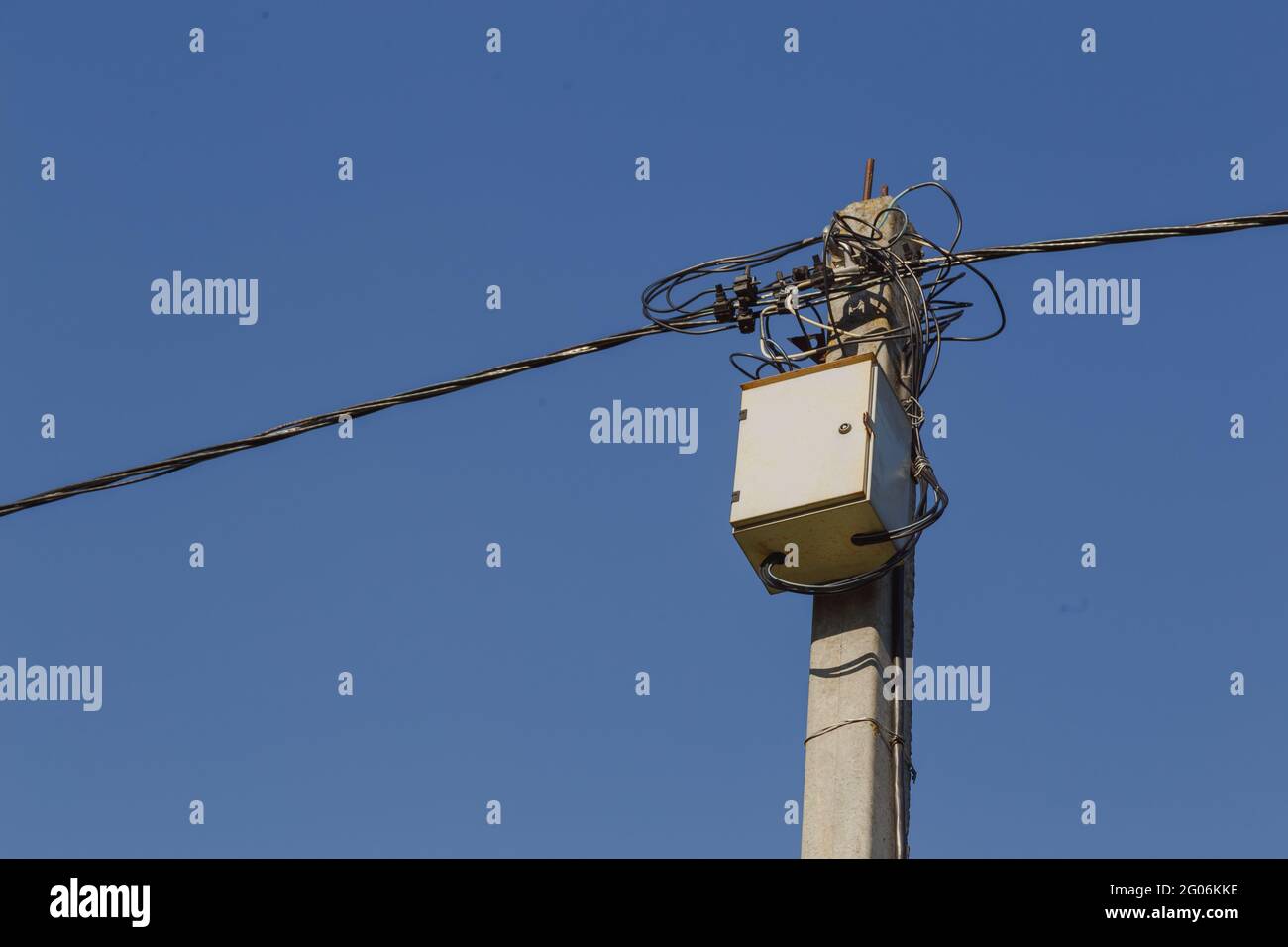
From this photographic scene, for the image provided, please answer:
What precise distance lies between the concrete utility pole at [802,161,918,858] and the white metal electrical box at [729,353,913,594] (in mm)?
139

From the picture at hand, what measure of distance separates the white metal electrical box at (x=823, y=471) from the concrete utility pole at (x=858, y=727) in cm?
14

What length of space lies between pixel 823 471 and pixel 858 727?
88 cm

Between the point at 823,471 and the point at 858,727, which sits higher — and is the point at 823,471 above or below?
above

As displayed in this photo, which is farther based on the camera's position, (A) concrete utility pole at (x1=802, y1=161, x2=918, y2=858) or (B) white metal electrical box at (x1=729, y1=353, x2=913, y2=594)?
(B) white metal electrical box at (x1=729, y1=353, x2=913, y2=594)

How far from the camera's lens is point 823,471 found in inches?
260

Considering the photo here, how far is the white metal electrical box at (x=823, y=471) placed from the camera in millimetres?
6551

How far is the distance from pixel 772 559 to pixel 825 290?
107 centimetres

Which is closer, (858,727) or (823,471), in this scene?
(858,727)

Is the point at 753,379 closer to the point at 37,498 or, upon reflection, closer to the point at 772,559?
the point at 772,559

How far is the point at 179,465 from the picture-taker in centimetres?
810

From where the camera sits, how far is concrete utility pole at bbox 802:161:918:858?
6.08 m
